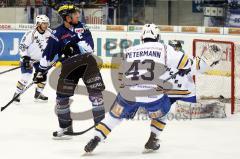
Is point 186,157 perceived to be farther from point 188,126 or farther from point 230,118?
point 230,118

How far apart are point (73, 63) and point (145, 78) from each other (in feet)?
3.78

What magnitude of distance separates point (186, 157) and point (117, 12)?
7.64 meters

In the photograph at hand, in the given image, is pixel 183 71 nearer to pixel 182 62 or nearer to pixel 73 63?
pixel 182 62

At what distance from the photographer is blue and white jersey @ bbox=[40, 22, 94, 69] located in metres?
5.85

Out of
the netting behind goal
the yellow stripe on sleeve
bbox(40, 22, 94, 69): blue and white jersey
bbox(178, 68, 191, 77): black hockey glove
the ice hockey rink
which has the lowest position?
the ice hockey rink

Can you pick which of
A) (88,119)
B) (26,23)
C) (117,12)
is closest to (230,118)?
(88,119)

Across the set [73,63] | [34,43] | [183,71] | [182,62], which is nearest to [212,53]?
[34,43]

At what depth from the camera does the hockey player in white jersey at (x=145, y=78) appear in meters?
4.98

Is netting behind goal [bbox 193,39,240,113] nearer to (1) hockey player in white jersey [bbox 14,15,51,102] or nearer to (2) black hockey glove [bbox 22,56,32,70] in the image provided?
(1) hockey player in white jersey [bbox 14,15,51,102]

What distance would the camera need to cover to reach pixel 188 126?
677cm

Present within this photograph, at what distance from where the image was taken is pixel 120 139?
19.7 feet

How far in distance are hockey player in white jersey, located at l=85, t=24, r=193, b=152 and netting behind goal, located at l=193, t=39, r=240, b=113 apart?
3.19 metres

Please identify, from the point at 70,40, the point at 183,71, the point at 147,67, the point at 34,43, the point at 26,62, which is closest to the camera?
the point at 147,67

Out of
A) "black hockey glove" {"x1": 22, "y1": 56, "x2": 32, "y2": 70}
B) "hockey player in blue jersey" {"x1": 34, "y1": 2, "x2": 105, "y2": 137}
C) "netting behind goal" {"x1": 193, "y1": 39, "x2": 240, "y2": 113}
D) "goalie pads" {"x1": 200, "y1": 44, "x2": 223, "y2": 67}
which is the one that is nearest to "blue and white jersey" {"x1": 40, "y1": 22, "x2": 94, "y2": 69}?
"hockey player in blue jersey" {"x1": 34, "y1": 2, "x2": 105, "y2": 137}
